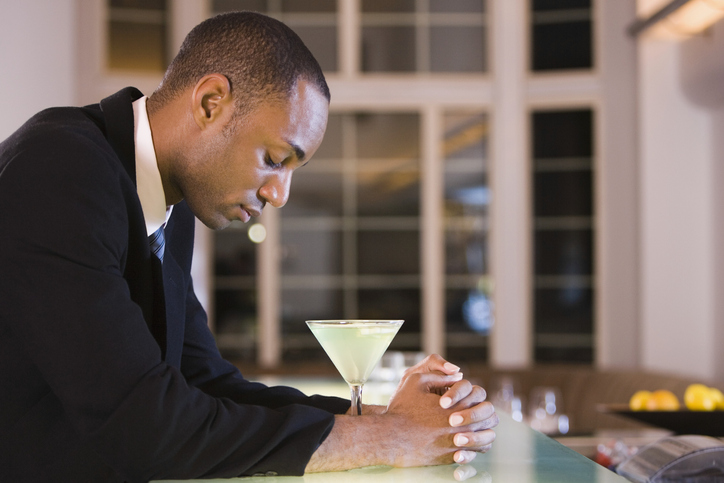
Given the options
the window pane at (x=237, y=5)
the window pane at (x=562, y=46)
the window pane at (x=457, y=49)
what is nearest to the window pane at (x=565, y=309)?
the window pane at (x=562, y=46)

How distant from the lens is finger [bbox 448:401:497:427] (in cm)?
108

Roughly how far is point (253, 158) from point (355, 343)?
34 cm

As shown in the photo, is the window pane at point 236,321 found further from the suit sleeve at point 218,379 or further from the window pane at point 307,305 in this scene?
the suit sleeve at point 218,379

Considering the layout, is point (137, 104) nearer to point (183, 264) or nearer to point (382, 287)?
point (183, 264)

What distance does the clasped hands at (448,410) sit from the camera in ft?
3.47

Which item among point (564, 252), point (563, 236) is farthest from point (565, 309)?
point (563, 236)

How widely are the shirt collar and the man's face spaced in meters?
0.06

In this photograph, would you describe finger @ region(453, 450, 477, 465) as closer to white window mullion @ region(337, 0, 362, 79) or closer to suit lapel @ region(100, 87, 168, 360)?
suit lapel @ region(100, 87, 168, 360)

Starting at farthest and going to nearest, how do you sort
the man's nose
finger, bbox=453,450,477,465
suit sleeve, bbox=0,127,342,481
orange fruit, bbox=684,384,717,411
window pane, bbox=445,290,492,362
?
window pane, bbox=445,290,492,362 → orange fruit, bbox=684,384,717,411 → the man's nose → finger, bbox=453,450,477,465 → suit sleeve, bbox=0,127,342,481

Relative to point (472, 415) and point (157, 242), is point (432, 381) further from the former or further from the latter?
point (157, 242)

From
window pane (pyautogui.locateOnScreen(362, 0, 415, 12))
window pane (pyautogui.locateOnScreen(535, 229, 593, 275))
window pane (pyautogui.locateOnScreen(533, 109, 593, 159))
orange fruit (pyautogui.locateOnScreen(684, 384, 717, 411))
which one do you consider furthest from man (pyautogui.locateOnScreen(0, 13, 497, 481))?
window pane (pyautogui.locateOnScreen(362, 0, 415, 12))

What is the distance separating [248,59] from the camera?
3.92 feet

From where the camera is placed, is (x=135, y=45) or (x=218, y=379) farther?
(x=135, y=45)

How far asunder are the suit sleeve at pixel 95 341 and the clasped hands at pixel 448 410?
0.17 meters
